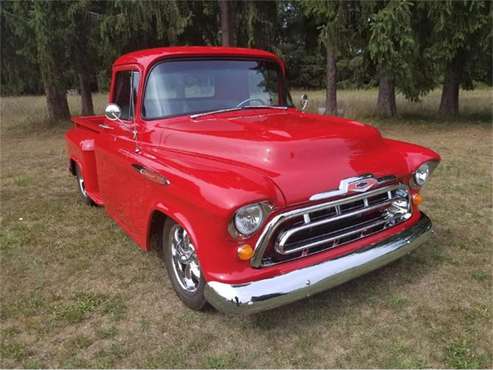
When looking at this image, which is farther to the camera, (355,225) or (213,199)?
(355,225)

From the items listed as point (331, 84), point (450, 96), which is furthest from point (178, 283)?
point (450, 96)

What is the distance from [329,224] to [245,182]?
65cm

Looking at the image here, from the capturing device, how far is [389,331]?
284 cm

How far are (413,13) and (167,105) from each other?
9798 mm

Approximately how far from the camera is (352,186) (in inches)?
112

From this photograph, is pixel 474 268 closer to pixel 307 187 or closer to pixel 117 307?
pixel 307 187

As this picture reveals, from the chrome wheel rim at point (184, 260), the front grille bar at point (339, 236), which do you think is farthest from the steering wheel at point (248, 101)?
the front grille bar at point (339, 236)

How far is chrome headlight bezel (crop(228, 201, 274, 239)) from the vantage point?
251cm

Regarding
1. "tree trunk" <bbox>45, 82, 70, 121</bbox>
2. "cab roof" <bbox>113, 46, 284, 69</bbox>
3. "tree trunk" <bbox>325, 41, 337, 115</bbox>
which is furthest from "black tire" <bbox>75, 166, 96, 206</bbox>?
"tree trunk" <bbox>325, 41, 337, 115</bbox>

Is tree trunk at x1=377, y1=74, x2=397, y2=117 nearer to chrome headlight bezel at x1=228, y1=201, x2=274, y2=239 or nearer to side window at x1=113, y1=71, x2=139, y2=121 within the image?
side window at x1=113, y1=71, x2=139, y2=121

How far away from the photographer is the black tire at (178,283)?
9.91 feet

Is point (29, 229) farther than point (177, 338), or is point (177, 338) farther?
point (29, 229)

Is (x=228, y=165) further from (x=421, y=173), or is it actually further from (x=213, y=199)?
(x=421, y=173)

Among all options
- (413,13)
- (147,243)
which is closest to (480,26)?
(413,13)
